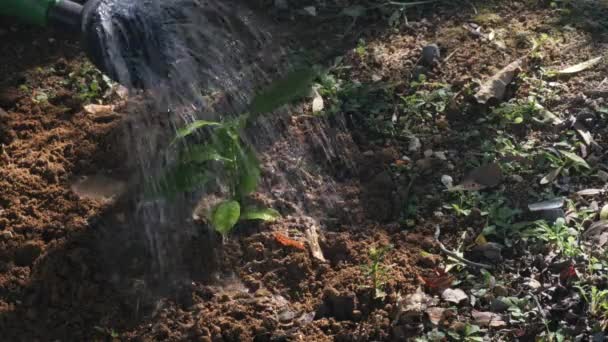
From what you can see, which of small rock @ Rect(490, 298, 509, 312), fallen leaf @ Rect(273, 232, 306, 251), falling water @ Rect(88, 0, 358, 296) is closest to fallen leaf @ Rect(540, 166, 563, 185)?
small rock @ Rect(490, 298, 509, 312)

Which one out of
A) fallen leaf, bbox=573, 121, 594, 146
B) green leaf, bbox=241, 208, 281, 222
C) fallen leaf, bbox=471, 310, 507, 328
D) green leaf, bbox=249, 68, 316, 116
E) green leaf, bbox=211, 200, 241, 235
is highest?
green leaf, bbox=249, 68, 316, 116

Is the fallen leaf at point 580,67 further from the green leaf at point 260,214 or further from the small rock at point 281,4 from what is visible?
the green leaf at point 260,214

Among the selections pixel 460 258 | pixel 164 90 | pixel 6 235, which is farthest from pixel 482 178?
pixel 6 235

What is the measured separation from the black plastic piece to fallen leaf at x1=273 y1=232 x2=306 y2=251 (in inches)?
34.3

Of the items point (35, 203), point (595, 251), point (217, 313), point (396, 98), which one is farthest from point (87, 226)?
point (595, 251)

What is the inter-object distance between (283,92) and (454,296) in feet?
2.47

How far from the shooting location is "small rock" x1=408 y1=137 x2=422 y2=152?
109 inches

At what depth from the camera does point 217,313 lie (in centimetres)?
232

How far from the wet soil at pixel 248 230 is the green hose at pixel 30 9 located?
0.23m

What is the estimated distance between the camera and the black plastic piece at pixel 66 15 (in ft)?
9.10

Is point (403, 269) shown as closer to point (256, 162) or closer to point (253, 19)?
point (256, 162)

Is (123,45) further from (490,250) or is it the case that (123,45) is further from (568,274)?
(568,274)

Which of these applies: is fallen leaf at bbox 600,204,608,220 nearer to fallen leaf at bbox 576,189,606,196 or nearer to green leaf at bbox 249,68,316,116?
fallen leaf at bbox 576,189,606,196

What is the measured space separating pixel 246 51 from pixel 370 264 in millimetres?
993
